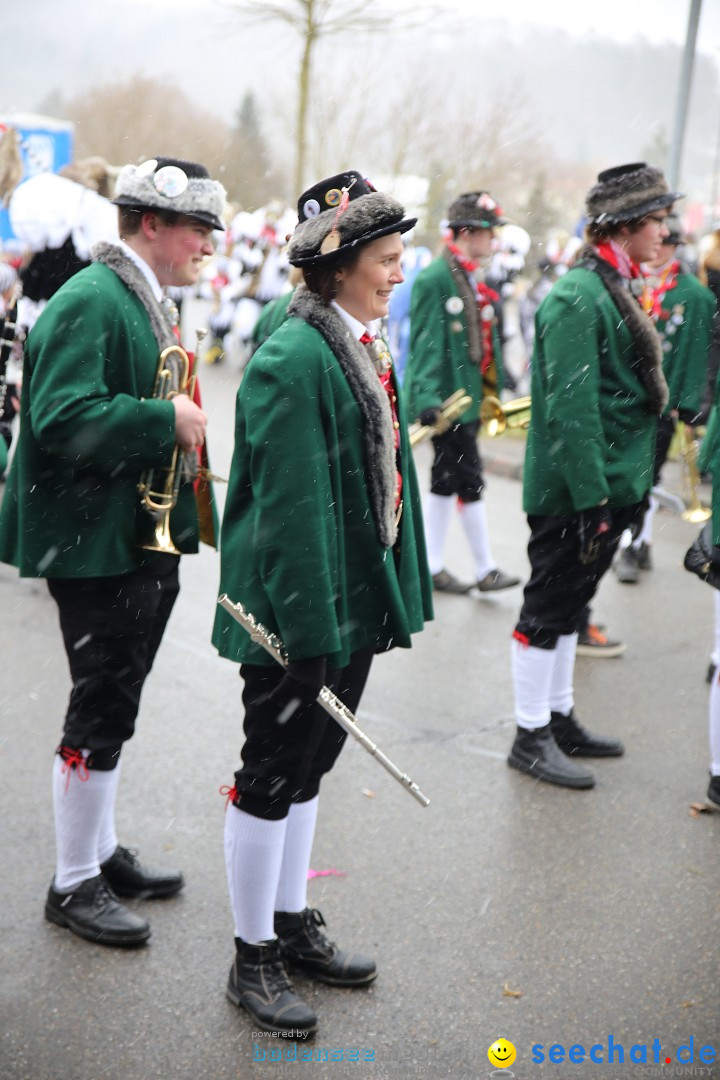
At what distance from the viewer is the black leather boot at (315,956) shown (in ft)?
10.6

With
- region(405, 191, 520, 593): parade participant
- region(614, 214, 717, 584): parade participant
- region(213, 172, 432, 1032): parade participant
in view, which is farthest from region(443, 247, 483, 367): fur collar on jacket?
region(213, 172, 432, 1032): parade participant

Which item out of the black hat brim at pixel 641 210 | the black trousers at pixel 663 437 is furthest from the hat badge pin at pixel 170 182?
the black trousers at pixel 663 437

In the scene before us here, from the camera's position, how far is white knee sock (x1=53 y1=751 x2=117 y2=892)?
332 centimetres

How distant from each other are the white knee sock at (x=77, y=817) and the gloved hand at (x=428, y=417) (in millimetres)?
3552

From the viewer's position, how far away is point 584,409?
4.21 meters

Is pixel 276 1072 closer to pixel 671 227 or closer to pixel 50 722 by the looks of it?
pixel 50 722

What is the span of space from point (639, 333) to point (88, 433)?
2163 millimetres

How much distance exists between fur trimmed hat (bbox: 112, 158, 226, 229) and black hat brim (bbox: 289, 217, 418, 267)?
0.49m

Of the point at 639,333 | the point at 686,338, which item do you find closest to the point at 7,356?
the point at 639,333

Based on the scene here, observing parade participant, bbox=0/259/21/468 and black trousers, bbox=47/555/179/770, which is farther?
parade participant, bbox=0/259/21/468

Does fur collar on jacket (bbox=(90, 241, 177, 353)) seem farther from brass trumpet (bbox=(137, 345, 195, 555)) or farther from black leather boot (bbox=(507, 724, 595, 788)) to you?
black leather boot (bbox=(507, 724, 595, 788))

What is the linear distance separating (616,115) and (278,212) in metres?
171

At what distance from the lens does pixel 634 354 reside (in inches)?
171
